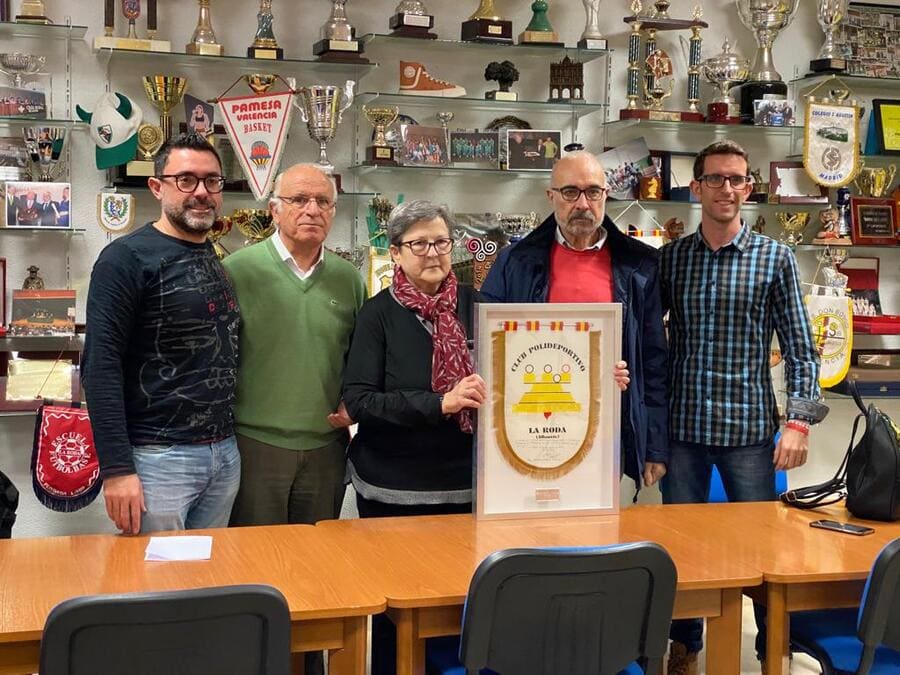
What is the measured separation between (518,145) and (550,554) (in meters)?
2.75

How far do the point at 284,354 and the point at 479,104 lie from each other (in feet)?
6.59

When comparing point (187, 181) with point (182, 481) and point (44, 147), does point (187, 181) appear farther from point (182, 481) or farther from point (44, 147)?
point (44, 147)

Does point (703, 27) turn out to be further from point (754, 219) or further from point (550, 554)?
point (550, 554)

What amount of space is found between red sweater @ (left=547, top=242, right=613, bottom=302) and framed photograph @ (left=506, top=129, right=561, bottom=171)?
144 centimetres

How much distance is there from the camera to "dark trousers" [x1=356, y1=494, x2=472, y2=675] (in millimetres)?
2939

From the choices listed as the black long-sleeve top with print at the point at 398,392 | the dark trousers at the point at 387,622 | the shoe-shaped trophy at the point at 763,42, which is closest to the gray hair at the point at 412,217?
the black long-sleeve top with print at the point at 398,392

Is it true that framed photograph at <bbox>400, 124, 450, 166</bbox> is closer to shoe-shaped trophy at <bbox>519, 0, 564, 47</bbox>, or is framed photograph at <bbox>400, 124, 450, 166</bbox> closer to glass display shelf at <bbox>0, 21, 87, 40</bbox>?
shoe-shaped trophy at <bbox>519, 0, 564, 47</bbox>

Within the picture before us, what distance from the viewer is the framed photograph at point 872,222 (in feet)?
16.7

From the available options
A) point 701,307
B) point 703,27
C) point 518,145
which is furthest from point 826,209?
point 701,307

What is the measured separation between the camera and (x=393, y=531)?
9.09 feet

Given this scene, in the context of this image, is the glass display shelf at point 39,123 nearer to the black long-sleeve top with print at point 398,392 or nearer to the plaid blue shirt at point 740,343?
the black long-sleeve top with print at point 398,392

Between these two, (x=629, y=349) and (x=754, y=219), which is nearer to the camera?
(x=629, y=349)

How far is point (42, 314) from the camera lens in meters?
4.20

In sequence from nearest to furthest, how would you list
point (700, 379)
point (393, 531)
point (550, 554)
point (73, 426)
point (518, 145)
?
point (550, 554) < point (393, 531) < point (700, 379) < point (73, 426) < point (518, 145)
